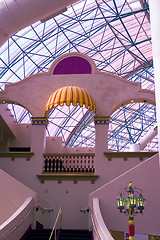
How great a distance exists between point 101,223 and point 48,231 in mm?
2936

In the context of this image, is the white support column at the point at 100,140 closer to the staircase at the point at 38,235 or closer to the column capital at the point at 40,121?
the column capital at the point at 40,121

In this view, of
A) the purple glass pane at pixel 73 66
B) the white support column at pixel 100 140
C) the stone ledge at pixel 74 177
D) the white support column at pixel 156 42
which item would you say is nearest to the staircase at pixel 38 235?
the stone ledge at pixel 74 177

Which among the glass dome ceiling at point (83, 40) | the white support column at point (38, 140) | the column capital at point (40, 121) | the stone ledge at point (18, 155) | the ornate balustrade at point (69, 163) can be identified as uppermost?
the glass dome ceiling at point (83, 40)

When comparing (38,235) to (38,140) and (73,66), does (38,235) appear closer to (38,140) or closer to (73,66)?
(38,140)

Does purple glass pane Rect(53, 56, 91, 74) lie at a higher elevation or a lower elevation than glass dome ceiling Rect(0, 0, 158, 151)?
lower

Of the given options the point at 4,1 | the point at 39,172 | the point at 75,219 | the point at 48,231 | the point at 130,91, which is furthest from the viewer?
the point at 130,91

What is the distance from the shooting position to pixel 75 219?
43.3 feet

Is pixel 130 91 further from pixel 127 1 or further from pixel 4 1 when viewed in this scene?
pixel 127 1

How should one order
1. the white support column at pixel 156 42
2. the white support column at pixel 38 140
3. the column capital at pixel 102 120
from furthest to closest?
the column capital at pixel 102 120 < the white support column at pixel 38 140 < the white support column at pixel 156 42

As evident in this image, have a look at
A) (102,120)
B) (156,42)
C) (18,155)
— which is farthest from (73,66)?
(156,42)

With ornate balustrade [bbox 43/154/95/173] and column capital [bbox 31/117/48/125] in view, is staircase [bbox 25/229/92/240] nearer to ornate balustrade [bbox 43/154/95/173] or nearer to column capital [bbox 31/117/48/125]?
ornate balustrade [bbox 43/154/95/173]

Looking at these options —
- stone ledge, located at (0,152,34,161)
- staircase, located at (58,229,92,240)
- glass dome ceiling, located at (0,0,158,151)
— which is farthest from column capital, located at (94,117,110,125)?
glass dome ceiling, located at (0,0,158,151)

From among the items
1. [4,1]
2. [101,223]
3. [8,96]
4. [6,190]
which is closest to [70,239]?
[101,223]

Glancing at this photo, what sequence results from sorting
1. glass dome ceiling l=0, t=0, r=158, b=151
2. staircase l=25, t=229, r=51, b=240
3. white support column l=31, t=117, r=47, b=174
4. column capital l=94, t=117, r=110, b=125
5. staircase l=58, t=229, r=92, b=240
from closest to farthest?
staircase l=58, t=229, r=92, b=240, staircase l=25, t=229, r=51, b=240, white support column l=31, t=117, r=47, b=174, column capital l=94, t=117, r=110, b=125, glass dome ceiling l=0, t=0, r=158, b=151
